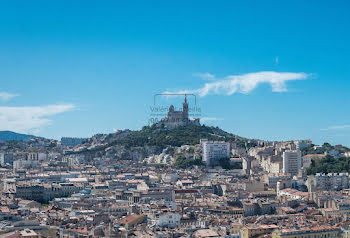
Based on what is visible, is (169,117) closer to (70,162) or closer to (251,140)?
(251,140)

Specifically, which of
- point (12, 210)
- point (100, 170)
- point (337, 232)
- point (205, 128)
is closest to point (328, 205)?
point (337, 232)

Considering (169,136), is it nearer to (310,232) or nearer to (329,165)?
(329,165)

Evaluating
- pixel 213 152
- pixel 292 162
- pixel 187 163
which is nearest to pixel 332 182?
pixel 292 162

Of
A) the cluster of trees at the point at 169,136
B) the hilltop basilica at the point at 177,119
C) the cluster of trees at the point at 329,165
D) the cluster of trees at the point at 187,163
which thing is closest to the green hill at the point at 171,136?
the cluster of trees at the point at 169,136

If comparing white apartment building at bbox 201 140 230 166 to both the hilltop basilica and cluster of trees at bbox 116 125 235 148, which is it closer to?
cluster of trees at bbox 116 125 235 148

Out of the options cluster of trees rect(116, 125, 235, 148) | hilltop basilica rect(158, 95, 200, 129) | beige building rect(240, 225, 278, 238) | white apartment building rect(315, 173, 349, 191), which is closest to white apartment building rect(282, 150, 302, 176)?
white apartment building rect(315, 173, 349, 191)
